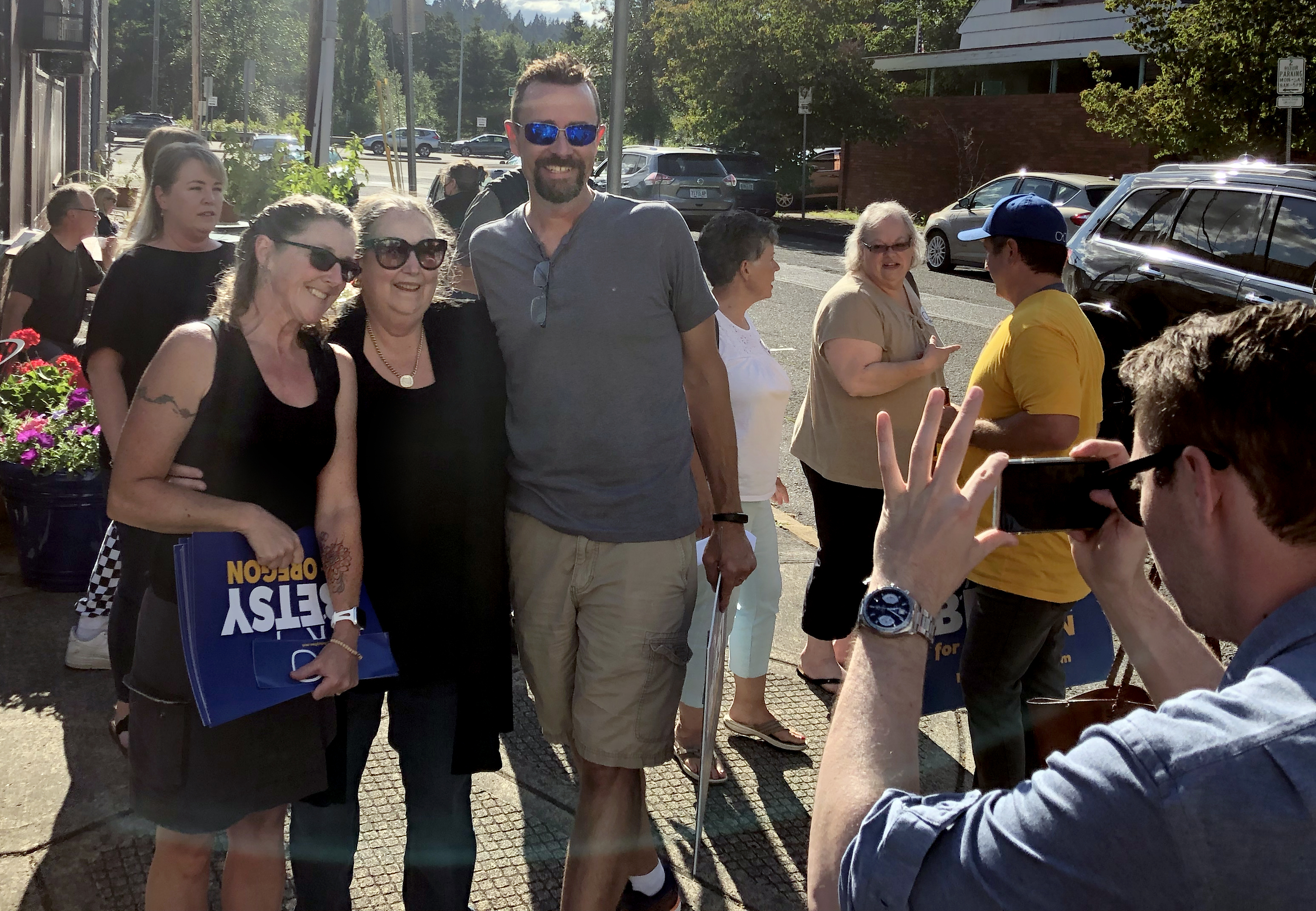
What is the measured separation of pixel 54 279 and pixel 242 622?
15.6 ft

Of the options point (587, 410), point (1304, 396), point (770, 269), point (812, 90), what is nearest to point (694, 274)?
point (587, 410)

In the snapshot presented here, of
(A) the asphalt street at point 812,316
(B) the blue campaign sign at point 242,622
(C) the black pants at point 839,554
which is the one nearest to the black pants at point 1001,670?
(C) the black pants at point 839,554

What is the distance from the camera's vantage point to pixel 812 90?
2866 cm

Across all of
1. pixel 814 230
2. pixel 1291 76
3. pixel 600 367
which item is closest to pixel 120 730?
pixel 600 367

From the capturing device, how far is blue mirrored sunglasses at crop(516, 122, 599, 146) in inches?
121

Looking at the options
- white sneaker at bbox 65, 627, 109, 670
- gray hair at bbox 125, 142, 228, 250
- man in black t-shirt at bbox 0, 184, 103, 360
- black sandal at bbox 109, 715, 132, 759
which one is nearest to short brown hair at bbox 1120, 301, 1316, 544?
black sandal at bbox 109, 715, 132, 759

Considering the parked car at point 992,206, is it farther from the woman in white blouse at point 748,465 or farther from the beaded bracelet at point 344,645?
the beaded bracelet at point 344,645

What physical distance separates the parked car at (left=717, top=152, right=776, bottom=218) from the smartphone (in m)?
22.7

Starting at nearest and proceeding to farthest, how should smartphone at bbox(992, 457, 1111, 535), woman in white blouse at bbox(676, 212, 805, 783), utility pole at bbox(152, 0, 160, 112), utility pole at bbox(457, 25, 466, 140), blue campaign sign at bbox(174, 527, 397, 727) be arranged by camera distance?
smartphone at bbox(992, 457, 1111, 535) < blue campaign sign at bbox(174, 527, 397, 727) < woman in white blouse at bbox(676, 212, 805, 783) < utility pole at bbox(152, 0, 160, 112) < utility pole at bbox(457, 25, 466, 140)

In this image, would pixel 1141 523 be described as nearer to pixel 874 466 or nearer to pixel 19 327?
pixel 874 466

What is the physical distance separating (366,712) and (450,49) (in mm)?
105550

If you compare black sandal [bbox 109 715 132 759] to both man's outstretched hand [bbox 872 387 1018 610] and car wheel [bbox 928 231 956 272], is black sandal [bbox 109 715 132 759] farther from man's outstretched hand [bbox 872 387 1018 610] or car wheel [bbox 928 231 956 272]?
car wheel [bbox 928 231 956 272]

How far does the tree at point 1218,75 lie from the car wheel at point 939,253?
11.2 ft

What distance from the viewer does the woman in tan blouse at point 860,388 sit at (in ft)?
12.7
